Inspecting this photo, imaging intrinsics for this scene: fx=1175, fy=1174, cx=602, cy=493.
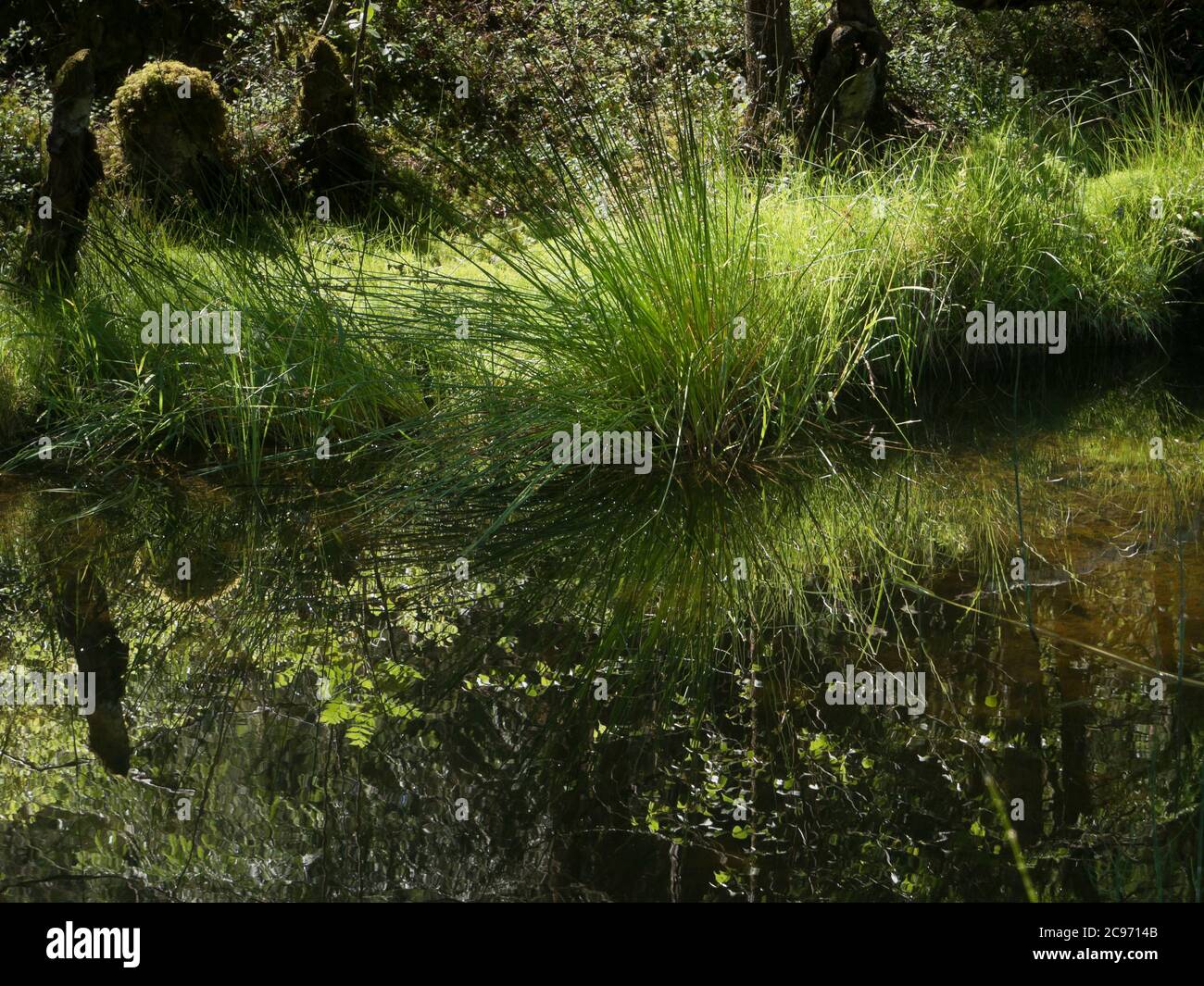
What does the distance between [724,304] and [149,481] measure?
2.14 m

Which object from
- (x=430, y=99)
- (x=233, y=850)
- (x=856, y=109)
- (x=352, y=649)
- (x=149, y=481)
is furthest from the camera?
(x=430, y=99)

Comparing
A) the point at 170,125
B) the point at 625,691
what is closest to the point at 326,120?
the point at 170,125

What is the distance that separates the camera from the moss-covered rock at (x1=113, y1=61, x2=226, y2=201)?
6703 millimetres

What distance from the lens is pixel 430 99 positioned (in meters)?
9.05

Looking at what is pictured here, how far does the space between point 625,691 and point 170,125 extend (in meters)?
5.67

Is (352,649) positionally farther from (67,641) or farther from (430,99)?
(430,99)

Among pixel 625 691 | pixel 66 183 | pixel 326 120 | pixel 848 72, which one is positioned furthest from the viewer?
pixel 326 120

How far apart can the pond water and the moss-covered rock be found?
3576 mm

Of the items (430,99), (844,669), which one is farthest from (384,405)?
(430,99)

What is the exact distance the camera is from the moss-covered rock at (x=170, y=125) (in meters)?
6.70

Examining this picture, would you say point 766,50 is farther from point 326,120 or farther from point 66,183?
point 66,183

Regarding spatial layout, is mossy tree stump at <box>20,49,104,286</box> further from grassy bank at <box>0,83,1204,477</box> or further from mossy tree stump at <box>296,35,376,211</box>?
mossy tree stump at <box>296,35,376,211</box>

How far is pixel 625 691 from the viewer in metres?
2.41

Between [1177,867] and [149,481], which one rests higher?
[149,481]
